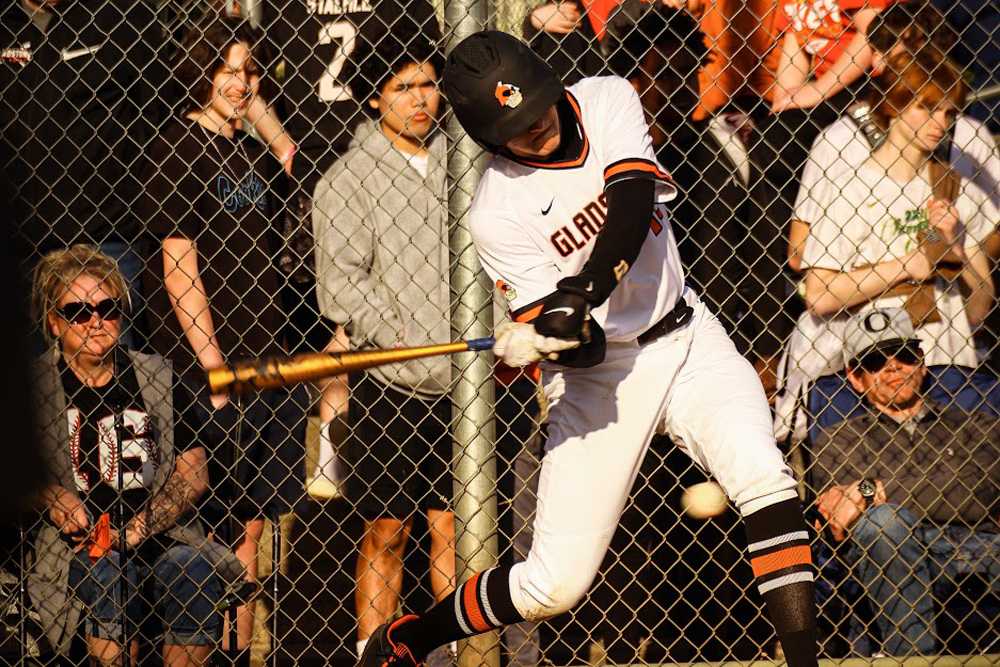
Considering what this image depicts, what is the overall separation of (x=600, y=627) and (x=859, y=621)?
926 millimetres

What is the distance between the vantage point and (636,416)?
4.00m

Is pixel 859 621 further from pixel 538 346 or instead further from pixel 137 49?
pixel 137 49

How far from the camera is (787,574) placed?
3656 mm

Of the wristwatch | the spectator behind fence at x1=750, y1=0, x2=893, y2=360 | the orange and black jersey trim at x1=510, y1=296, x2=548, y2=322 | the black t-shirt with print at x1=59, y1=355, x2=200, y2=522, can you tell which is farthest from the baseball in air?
the black t-shirt with print at x1=59, y1=355, x2=200, y2=522

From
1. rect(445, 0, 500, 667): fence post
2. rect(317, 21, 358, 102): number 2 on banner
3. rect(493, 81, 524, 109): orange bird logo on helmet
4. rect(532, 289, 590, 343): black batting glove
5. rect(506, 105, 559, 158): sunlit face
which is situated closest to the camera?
rect(532, 289, 590, 343): black batting glove

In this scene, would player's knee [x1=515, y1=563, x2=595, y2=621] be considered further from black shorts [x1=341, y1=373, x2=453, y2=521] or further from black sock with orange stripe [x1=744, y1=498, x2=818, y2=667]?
black shorts [x1=341, y1=373, x2=453, y2=521]

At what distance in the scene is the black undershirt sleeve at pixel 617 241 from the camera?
3.67 meters

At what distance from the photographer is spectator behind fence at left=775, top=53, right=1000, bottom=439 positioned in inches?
190

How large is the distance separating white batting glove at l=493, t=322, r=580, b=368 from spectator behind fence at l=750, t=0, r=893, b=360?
1352 millimetres

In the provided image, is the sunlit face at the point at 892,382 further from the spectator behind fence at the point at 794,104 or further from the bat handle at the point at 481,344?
the bat handle at the point at 481,344

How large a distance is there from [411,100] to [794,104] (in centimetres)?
147

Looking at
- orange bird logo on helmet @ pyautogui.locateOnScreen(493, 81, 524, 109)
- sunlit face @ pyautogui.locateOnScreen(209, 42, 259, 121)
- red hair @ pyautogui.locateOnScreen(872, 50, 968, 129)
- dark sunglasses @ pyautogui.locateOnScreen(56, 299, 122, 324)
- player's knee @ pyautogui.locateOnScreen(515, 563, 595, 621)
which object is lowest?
dark sunglasses @ pyautogui.locateOnScreen(56, 299, 122, 324)

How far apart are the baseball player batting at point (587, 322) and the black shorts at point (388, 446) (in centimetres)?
65

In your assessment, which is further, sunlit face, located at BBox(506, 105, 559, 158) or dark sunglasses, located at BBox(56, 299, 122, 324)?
dark sunglasses, located at BBox(56, 299, 122, 324)
